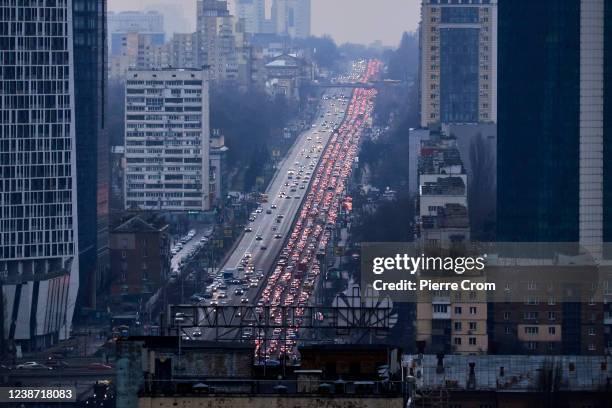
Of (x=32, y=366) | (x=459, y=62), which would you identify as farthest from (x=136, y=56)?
(x=32, y=366)

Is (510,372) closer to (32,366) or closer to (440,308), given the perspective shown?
(440,308)

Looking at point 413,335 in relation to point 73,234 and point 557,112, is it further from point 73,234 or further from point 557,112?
point 73,234

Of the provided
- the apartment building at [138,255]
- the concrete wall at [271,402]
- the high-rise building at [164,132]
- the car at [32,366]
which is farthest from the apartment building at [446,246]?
the concrete wall at [271,402]

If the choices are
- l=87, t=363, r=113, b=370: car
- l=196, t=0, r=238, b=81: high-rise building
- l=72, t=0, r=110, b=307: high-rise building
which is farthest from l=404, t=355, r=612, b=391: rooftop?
l=196, t=0, r=238, b=81: high-rise building

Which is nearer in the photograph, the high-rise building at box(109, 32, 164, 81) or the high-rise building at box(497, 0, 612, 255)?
the high-rise building at box(497, 0, 612, 255)

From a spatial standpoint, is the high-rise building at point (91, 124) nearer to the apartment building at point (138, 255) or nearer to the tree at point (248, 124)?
the apartment building at point (138, 255)

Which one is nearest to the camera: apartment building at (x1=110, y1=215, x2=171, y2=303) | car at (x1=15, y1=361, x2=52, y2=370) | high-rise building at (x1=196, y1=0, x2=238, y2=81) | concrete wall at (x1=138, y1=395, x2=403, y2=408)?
concrete wall at (x1=138, y1=395, x2=403, y2=408)

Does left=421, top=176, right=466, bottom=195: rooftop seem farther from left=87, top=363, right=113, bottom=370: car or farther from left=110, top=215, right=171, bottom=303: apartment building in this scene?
left=87, top=363, right=113, bottom=370: car
